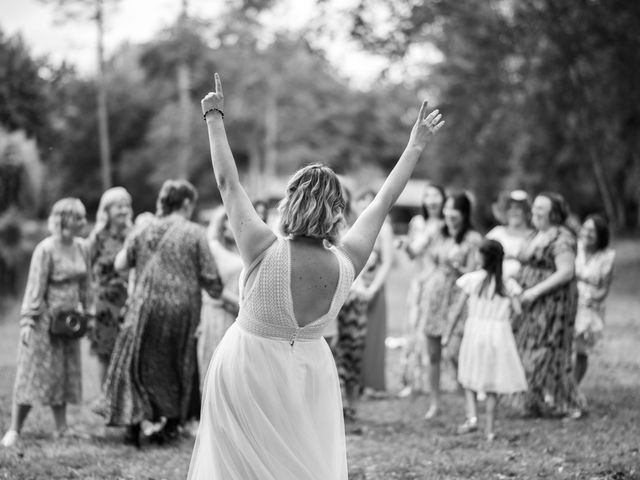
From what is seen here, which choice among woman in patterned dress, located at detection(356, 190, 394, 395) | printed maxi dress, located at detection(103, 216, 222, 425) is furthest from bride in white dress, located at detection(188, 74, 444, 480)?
woman in patterned dress, located at detection(356, 190, 394, 395)

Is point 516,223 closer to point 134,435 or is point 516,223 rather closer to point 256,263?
point 134,435

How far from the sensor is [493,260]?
7426 mm

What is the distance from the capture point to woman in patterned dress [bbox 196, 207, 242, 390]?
25.4ft

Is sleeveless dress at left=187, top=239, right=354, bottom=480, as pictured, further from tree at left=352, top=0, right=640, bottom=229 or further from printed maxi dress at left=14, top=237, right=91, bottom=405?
tree at left=352, top=0, right=640, bottom=229

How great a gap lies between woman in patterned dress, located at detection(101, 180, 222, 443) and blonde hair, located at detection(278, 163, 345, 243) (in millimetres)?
3154

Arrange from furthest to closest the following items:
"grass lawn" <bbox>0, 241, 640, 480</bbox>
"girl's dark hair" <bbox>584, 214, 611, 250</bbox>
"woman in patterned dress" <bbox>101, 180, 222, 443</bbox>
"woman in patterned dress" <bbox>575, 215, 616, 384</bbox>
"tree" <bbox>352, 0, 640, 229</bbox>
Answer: "tree" <bbox>352, 0, 640, 229</bbox> < "girl's dark hair" <bbox>584, 214, 611, 250</bbox> < "woman in patterned dress" <bbox>575, 215, 616, 384</bbox> < "woman in patterned dress" <bbox>101, 180, 222, 443</bbox> < "grass lawn" <bbox>0, 241, 640, 480</bbox>

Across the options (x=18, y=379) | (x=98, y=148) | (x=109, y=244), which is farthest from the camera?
(x=98, y=148)

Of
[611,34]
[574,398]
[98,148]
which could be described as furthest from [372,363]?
[98,148]

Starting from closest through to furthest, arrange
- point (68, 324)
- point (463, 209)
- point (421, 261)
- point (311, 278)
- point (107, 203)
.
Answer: point (311, 278), point (68, 324), point (107, 203), point (463, 209), point (421, 261)

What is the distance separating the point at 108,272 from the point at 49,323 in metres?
0.89

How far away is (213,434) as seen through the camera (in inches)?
152

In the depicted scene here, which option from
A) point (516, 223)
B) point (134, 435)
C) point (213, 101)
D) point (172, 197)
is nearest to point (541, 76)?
point (516, 223)

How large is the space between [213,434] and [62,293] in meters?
4.00

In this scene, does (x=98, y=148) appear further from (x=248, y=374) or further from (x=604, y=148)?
(x=248, y=374)
